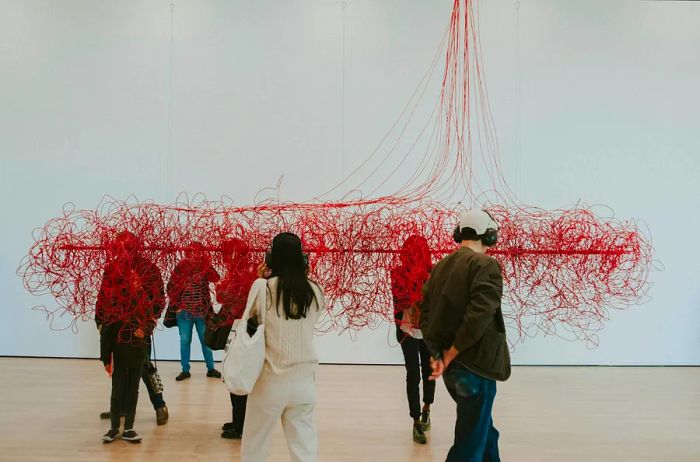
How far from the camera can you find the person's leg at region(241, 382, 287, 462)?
8.16ft

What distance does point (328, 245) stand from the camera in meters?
3.58

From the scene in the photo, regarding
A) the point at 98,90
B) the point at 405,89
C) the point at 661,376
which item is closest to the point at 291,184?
the point at 405,89

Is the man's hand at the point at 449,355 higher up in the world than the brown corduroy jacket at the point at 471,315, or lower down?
lower down

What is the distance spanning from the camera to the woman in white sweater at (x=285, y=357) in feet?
8.18

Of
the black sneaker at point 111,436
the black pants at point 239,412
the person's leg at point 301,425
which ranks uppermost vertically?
the person's leg at point 301,425

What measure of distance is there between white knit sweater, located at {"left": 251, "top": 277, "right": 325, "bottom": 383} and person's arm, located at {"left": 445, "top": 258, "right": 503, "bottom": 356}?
25.0 inches

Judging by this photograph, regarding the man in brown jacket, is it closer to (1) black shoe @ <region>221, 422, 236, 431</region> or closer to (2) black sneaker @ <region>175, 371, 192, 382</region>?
(1) black shoe @ <region>221, 422, 236, 431</region>

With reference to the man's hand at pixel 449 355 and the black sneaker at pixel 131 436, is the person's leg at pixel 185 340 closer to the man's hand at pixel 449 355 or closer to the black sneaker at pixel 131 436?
the black sneaker at pixel 131 436

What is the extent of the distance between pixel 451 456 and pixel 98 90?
5.90 meters

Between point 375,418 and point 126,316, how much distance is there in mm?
1944

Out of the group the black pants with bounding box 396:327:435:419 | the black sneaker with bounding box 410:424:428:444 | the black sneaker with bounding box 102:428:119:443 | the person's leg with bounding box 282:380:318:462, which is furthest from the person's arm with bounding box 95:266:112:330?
the black sneaker with bounding box 410:424:428:444

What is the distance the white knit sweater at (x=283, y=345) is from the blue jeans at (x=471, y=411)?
655 millimetres

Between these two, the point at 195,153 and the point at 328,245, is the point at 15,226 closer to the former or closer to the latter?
the point at 195,153

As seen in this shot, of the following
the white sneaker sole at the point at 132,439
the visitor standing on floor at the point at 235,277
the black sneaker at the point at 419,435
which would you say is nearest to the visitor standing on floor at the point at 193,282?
the visitor standing on floor at the point at 235,277
